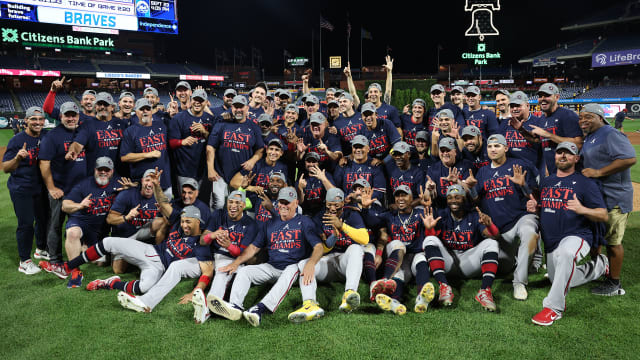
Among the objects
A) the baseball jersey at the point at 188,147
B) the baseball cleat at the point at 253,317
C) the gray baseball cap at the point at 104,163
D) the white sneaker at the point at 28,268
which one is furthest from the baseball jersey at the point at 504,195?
the white sneaker at the point at 28,268

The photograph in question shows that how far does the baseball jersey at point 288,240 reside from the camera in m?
4.99

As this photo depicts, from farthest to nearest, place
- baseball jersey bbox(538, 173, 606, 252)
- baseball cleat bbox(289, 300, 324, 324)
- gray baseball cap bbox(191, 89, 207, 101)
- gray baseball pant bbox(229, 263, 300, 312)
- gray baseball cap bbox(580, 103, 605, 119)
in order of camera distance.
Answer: gray baseball cap bbox(191, 89, 207, 101)
gray baseball cap bbox(580, 103, 605, 119)
baseball jersey bbox(538, 173, 606, 252)
gray baseball pant bbox(229, 263, 300, 312)
baseball cleat bbox(289, 300, 324, 324)

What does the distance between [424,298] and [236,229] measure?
8.16ft

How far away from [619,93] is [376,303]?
165ft

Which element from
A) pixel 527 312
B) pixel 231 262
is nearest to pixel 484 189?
pixel 527 312

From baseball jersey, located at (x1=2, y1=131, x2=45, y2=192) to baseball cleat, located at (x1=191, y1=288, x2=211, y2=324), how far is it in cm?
365

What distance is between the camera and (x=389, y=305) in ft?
14.4

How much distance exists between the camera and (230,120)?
653cm

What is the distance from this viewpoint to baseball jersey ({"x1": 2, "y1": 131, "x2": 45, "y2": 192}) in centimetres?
589

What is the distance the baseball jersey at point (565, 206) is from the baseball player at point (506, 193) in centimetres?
22

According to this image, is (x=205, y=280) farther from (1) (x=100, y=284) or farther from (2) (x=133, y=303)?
(1) (x=100, y=284)

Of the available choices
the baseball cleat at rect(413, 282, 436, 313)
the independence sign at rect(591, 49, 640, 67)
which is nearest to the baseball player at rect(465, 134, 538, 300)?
the baseball cleat at rect(413, 282, 436, 313)

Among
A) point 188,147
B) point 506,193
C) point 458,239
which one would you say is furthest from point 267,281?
point 506,193

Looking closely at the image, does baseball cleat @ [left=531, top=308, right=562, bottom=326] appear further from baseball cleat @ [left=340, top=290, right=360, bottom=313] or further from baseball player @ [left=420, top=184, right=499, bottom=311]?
baseball cleat @ [left=340, top=290, right=360, bottom=313]
